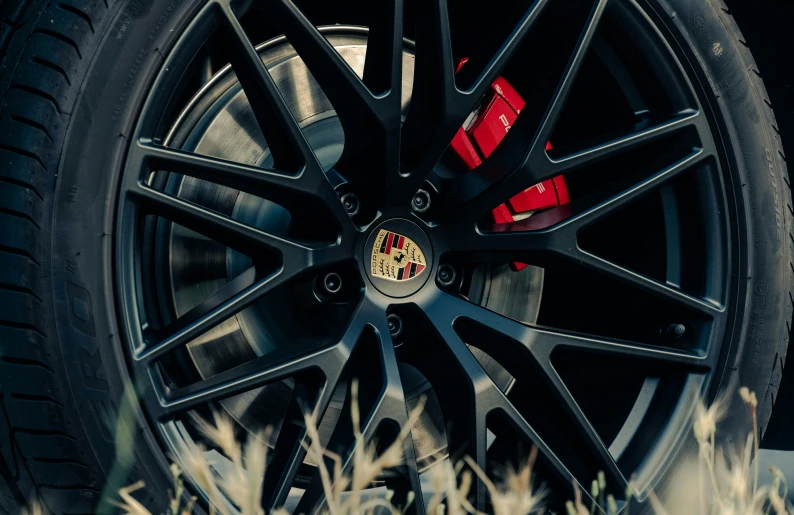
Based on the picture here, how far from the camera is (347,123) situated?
1.77 metres

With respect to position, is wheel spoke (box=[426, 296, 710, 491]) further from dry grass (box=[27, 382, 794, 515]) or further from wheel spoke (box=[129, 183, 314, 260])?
wheel spoke (box=[129, 183, 314, 260])

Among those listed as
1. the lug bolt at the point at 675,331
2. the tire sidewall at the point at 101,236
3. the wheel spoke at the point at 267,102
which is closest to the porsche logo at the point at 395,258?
the wheel spoke at the point at 267,102

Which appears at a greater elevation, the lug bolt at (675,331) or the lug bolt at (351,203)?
the lug bolt at (351,203)

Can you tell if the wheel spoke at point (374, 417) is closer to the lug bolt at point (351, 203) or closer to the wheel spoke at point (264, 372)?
the wheel spoke at point (264, 372)

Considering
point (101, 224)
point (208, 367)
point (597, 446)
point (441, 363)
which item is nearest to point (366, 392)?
point (441, 363)

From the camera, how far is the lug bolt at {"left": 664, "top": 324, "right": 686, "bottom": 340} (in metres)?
2.08

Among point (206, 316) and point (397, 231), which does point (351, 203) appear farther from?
point (206, 316)

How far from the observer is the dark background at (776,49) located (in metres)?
2.38

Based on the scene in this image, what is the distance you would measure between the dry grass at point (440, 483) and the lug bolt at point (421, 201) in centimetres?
45

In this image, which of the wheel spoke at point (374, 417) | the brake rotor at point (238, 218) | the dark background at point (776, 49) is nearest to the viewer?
the wheel spoke at point (374, 417)

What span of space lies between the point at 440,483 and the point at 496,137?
4.38ft

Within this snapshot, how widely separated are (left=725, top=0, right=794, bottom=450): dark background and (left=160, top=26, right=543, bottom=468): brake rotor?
44.0 inches

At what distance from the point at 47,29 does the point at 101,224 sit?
Result: 321 mm

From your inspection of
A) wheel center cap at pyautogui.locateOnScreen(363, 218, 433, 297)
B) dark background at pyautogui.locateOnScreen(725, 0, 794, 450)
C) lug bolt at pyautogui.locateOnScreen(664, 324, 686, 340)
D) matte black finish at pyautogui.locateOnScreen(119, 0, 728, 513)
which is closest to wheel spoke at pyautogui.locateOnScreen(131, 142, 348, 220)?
matte black finish at pyautogui.locateOnScreen(119, 0, 728, 513)
